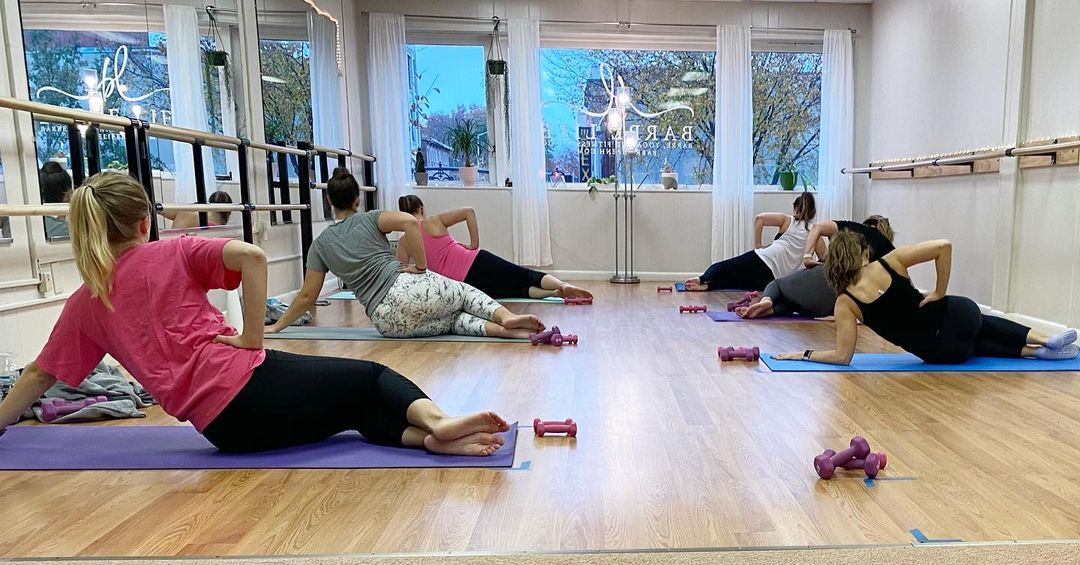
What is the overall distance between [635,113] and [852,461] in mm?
5121

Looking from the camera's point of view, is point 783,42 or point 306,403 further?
point 783,42

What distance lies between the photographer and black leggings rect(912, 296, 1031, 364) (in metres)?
2.93

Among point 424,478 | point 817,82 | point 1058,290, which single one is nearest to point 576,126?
point 817,82

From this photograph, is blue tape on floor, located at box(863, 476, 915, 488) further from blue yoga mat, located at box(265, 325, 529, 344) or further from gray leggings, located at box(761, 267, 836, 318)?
gray leggings, located at box(761, 267, 836, 318)

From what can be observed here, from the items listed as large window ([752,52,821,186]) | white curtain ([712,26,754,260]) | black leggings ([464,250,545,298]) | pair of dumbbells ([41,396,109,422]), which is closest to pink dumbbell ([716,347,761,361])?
black leggings ([464,250,545,298])

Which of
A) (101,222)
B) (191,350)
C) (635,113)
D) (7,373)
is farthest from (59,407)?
(635,113)

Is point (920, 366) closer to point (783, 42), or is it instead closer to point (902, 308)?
point (902, 308)

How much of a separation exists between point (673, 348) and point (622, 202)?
10.3 ft

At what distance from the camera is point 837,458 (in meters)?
1.77

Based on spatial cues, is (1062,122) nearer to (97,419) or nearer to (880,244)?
(880,244)

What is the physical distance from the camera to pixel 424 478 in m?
1.79

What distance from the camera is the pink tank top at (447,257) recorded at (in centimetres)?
456

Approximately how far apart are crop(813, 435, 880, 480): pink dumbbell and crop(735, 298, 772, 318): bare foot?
2.43 metres

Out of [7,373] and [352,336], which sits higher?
[7,373]
